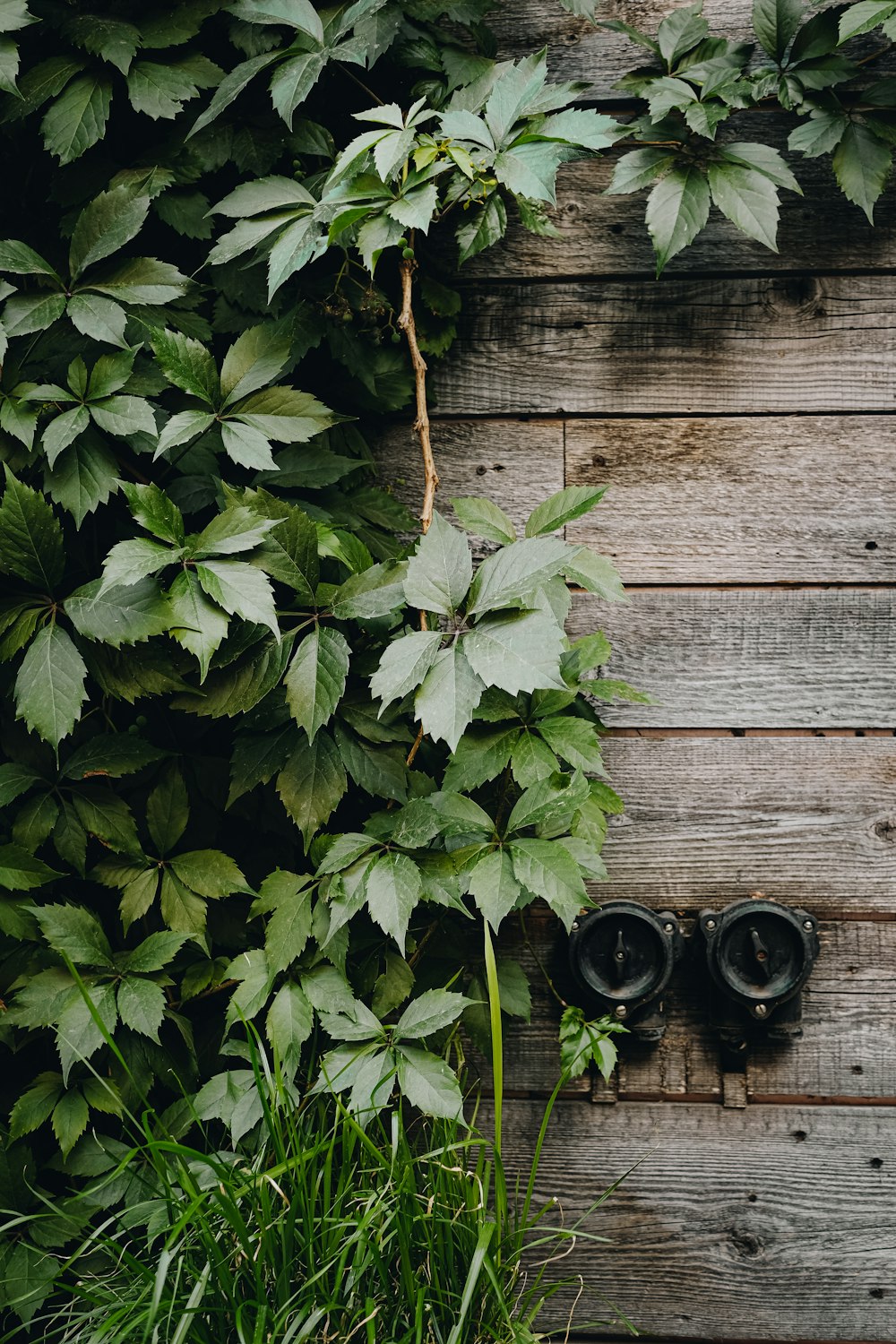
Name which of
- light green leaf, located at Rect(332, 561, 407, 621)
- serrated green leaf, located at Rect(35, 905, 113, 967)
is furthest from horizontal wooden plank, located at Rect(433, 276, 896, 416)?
serrated green leaf, located at Rect(35, 905, 113, 967)

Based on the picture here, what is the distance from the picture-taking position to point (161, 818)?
1.17m

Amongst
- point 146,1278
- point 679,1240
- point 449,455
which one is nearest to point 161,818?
point 146,1278

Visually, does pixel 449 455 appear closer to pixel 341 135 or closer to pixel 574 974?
pixel 341 135

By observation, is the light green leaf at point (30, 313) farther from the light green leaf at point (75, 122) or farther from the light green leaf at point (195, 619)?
the light green leaf at point (195, 619)

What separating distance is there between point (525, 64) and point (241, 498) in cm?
60

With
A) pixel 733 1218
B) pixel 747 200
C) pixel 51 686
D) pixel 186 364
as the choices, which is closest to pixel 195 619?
pixel 51 686

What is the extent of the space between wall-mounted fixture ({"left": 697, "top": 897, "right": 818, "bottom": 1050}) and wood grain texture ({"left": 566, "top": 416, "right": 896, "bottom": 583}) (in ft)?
1.51

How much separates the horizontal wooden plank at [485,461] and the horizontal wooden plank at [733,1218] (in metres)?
0.87

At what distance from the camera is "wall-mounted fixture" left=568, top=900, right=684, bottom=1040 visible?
1245 mm

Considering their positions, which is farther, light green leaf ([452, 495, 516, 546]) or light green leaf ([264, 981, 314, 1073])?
light green leaf ([452, 495, 516, 546])

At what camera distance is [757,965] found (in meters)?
1.24

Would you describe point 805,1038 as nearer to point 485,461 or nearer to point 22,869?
point 485,461

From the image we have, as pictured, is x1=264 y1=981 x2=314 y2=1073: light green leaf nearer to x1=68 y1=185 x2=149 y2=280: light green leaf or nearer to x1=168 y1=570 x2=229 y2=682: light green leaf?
x1=168 y1=570 x2=229 y2=682: light green leaf

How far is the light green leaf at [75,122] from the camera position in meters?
1.10
